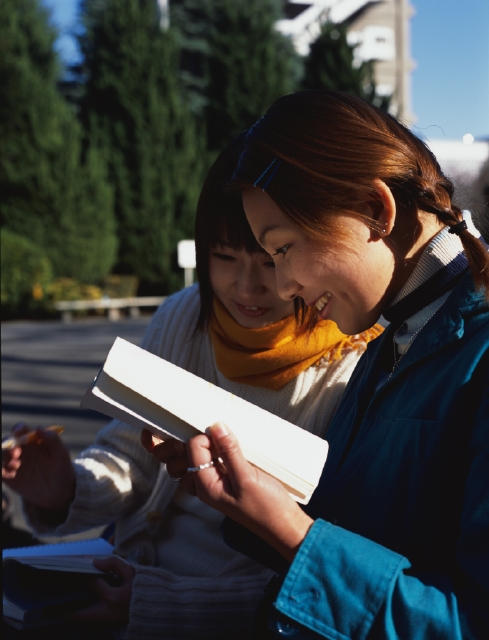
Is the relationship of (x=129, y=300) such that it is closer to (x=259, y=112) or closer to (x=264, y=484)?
(x=259, y=112)

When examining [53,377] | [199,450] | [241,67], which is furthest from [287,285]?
[241,67]

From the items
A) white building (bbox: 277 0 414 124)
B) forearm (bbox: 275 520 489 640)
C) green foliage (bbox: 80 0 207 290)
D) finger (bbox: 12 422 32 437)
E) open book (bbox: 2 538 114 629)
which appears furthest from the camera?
white building (bbox: 277 0 414 124)

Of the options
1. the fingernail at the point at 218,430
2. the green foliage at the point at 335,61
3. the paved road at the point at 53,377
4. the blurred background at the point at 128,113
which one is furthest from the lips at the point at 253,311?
the green foliage at the point at 335,61

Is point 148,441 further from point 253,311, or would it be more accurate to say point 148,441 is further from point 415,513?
point 253,311

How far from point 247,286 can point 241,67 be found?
84.1 ft

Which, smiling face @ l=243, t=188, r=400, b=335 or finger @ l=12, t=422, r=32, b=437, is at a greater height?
smiling face @ l=243, t=188, r=400, b=335

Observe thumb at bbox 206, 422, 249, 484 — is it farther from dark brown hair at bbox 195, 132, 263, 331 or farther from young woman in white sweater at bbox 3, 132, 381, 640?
dark brown hair at bbox 195, 132, 263, 331

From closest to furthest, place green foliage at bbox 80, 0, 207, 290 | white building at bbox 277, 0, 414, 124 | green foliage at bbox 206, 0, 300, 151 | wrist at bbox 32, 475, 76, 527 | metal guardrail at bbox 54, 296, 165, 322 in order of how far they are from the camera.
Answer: wrist at bbox 32, 475, 76, 527 < metal guardrail at bbox 54, 296, 165, 322 < green foliage at bbox 80, 0, 207, 290 < green foliage at bbox 206, 0, 300, 151 < white building at bbox 277, 0, 414, 124

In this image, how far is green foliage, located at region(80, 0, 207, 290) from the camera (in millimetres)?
24172

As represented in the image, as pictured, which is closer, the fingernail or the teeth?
the fingernail

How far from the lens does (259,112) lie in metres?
26.3

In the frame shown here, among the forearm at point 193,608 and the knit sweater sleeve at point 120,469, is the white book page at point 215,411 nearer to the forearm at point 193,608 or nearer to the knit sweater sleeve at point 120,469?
the forearm at point 193,608

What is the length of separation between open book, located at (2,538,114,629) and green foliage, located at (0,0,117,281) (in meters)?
19.6

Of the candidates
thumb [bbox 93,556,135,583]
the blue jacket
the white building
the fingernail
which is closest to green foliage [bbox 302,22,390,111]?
the white building
